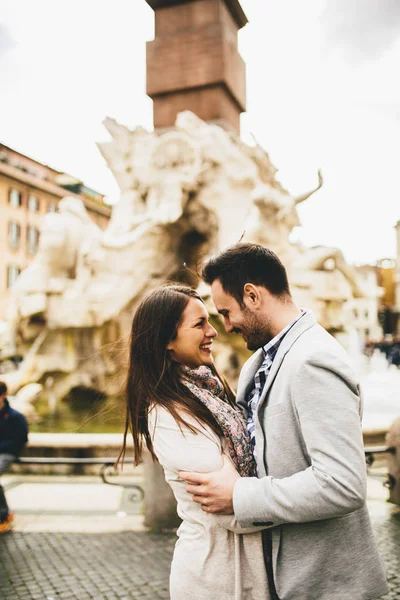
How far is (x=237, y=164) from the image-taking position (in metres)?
11.0

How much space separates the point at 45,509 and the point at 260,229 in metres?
6.42

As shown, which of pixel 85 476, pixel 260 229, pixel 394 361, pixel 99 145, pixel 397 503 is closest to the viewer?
pixel 397 503

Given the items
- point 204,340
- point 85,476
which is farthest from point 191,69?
point 204,340

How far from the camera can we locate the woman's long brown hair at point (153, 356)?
5.52ft

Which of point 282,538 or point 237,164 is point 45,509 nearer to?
point 282,538

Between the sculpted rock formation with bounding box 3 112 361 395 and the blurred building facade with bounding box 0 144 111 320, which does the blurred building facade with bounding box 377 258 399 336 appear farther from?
the sculpted rock formation with bounding box 3 112 361 395

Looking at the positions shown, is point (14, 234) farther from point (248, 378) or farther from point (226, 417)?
point (226, 417)

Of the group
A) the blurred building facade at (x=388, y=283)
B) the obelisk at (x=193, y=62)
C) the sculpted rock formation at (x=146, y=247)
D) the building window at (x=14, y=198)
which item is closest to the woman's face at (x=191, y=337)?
the sculpted rock formation at (x=146, y=247)

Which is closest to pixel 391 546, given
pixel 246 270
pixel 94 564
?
pixel 94 564

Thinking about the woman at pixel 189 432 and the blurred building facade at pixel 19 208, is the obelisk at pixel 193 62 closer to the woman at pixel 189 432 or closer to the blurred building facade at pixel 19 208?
the woman at pixel 189 432

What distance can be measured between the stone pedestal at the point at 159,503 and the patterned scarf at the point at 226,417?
2587mm

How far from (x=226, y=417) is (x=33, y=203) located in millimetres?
33786

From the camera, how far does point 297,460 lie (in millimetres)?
1462

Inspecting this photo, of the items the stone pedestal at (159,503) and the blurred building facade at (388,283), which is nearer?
the stone pedestal at (159,503)
